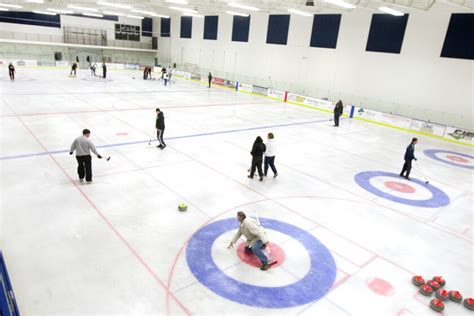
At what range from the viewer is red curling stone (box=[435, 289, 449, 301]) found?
6598 mm

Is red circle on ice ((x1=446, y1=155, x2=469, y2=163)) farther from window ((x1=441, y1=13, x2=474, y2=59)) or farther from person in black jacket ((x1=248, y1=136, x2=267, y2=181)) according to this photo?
person in black jacket ((x1=248, y1=136, x2=267, y2=181))

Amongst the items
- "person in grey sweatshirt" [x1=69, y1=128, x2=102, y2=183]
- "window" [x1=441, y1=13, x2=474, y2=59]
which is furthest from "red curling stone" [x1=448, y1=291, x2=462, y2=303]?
"window" [x1=441, y1=13, x2=474, y2=59]

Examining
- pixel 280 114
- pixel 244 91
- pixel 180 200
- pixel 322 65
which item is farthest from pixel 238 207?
pixel 244 91

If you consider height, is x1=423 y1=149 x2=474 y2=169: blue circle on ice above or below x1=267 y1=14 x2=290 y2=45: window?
below

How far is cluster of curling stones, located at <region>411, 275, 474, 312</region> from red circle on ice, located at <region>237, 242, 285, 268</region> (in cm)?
283

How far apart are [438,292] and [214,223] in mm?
5133

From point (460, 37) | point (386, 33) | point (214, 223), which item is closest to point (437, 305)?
point (214, 223)

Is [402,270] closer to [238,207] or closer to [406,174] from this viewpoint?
[238,207]

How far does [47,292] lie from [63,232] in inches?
82.2

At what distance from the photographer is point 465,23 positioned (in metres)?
22.1

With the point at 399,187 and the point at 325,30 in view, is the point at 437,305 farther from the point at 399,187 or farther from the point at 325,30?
the point at 325,30

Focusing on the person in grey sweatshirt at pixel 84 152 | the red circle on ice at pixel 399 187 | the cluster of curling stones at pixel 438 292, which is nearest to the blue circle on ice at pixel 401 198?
the red circle on ice at pixel 399 187

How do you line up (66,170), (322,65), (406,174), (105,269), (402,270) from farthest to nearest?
(322,65)
(406,174)
(66,170)
(402,270)
(105,269)

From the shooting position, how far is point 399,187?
1264cm
